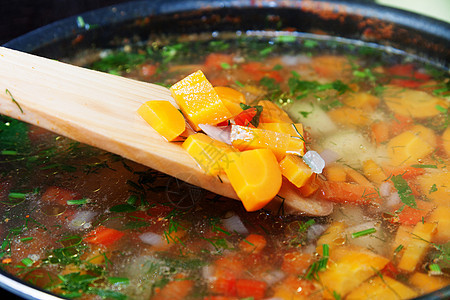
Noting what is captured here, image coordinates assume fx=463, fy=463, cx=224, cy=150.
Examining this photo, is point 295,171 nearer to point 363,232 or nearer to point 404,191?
point 363,232

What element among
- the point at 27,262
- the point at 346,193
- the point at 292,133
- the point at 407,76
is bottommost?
the point at 407,76

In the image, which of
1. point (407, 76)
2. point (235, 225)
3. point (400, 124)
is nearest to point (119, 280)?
point (235, 225)

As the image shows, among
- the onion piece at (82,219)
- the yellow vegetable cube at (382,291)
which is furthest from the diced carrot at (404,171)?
the onion piece at (82,219)

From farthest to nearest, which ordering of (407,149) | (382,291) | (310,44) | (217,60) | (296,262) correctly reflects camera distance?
(310,44) → (217,60) → (407,149) → (296,262) → (382,291)

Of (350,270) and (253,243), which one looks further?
(253,243)

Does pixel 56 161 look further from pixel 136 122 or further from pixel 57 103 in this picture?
pixel 136 122

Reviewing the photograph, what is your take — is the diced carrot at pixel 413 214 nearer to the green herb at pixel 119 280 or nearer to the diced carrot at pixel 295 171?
the diced carrot at pixel 295 171

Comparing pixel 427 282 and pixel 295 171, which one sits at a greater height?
pixel 295 171
